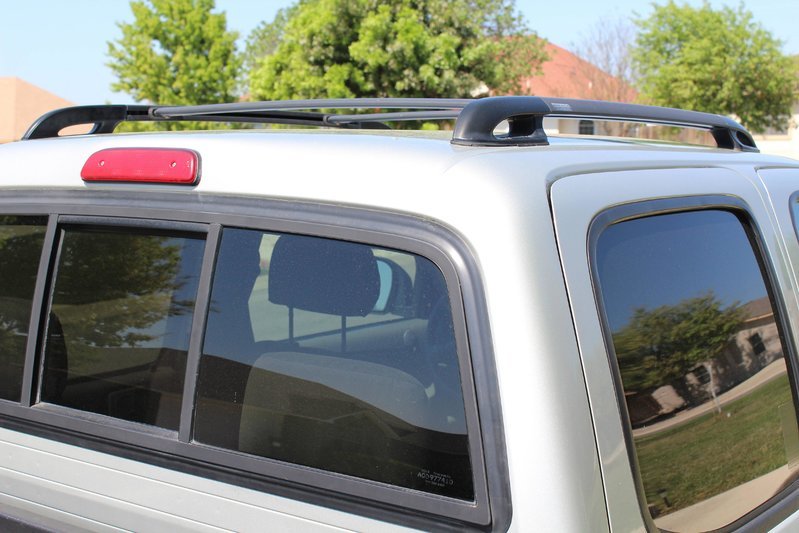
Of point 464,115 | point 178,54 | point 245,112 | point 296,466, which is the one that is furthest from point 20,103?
point 296,466

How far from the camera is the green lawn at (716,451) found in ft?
5.32

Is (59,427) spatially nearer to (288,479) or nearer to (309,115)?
(288,479)

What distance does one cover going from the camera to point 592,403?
4.82 ft

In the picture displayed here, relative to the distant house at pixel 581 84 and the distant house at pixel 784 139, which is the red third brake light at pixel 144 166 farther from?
the distant house at pixel 581 84

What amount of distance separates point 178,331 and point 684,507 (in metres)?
1.09

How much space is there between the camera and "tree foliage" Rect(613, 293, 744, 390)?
164 cm

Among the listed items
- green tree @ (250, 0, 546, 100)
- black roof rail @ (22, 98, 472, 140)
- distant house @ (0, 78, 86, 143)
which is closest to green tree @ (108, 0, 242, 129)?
green tree @ (250, 0, 546, 100)

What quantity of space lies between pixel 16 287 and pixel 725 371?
1.71 m

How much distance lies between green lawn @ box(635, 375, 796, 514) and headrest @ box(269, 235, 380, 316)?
58 centimetres

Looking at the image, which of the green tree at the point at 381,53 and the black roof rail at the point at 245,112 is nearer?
the black roof rail at the point at 245,112

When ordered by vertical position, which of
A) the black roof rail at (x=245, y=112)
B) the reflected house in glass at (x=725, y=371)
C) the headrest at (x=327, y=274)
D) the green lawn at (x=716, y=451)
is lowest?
the green lawn at (x=716, y=451)

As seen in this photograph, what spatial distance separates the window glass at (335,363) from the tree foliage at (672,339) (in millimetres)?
331

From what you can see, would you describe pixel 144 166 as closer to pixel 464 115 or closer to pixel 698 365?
pixel 464 115

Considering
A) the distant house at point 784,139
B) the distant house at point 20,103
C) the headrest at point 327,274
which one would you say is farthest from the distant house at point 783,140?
the headrest at point 327,274
